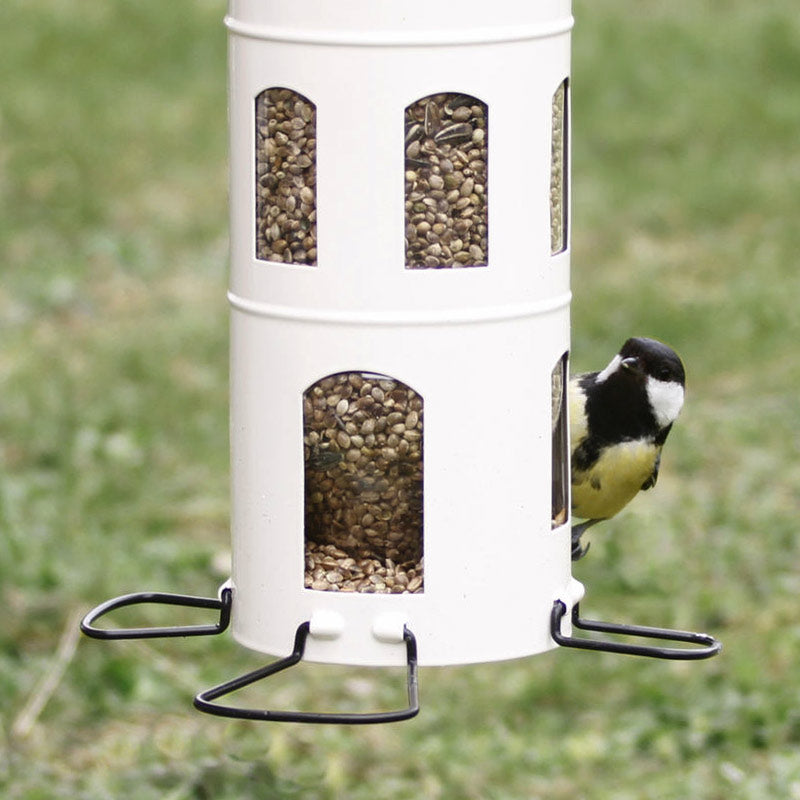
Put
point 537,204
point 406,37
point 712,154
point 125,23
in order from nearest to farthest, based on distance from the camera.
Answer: point 406,37
point 537,204
point 712,154
point 125,23

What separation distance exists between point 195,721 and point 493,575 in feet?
8.19

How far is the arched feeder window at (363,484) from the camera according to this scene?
9.39 feet

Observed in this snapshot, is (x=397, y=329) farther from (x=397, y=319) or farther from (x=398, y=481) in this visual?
(x=398, y=481)

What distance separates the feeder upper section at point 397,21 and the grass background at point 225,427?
2.30 m

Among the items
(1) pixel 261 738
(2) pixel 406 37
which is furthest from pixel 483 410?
(1) pixel 261 738

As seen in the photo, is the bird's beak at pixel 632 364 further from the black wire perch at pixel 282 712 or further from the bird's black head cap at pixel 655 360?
the black wire perch at pixel 282 712

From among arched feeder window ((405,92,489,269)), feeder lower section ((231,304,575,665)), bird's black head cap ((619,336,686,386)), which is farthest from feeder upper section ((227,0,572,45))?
bird's black head cap ((619,336,686,386))

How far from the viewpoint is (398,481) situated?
2895 millimetres

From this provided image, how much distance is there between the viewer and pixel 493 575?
2.91 m

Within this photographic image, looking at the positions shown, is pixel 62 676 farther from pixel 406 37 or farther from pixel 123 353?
pixel 406 37

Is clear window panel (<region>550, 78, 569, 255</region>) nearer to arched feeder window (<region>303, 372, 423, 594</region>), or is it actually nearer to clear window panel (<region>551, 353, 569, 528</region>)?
clear window panel (<region>551, 353, 569, 528</region>)

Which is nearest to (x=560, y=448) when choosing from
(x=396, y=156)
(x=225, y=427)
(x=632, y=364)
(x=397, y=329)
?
(x=632, y=364)

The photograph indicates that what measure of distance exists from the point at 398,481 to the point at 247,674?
43cm

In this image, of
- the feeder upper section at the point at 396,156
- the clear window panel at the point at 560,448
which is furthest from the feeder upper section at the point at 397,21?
the clear window panel at the point at 560,448
